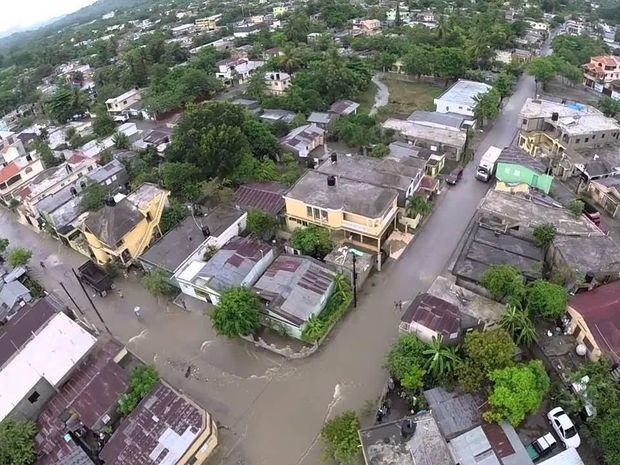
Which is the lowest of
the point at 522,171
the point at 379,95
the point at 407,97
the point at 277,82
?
the point at 407,97

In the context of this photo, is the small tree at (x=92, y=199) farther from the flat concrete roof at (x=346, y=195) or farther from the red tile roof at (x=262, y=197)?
the flat concrete roof at (x=346, y=195)

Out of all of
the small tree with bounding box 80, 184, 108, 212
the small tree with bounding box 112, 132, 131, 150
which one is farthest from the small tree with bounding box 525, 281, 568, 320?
the small tree with bounding box 112, 132, 131, 150

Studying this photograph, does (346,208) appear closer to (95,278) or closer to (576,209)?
(576,209)

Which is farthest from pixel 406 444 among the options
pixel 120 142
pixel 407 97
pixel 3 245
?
pixel 407 97

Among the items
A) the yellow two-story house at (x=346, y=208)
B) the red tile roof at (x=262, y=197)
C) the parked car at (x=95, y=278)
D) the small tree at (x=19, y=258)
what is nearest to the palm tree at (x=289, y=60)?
the red tile roof at (x=262, y=197)

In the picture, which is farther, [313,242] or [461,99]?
[461,99]

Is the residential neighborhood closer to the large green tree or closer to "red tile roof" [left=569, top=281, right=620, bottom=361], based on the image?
"red tile roof" [left=569, top=281, right=620, bottom=361]

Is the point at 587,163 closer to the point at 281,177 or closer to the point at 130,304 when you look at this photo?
the point at 281,177

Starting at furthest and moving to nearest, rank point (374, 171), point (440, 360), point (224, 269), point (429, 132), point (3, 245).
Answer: point (429, 132) → point (3, 245) → point (374, 171) → point (224, 269) → point (440, 360)

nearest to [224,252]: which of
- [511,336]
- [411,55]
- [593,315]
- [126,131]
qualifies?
[511,336]
